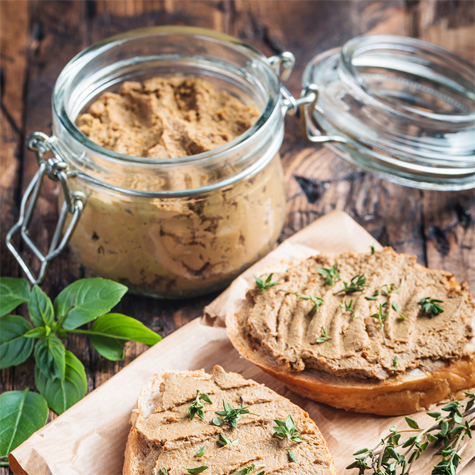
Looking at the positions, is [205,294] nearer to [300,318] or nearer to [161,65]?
[300,318]

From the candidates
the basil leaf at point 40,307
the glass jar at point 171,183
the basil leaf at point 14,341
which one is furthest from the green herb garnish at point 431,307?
the basil leaf at point 14,341

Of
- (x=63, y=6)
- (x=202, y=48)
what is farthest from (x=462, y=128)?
(x=63, y=6)

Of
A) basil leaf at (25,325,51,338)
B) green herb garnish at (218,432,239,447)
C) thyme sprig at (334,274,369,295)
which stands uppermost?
thyme sprig at (334,274,369,295)

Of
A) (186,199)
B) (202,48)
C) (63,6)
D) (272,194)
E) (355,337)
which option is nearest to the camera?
(355,337)

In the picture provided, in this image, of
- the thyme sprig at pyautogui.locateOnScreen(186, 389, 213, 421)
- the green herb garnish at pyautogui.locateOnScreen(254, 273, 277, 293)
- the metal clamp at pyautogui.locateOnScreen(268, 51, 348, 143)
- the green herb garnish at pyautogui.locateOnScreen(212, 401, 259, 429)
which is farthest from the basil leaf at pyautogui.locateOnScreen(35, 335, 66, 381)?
the metal clamp at pyautogui.locateOnScreen(268, 51, 348, 143)

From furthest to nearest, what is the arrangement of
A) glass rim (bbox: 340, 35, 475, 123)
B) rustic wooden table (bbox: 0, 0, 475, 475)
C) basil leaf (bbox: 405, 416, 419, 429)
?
glass rim (bbox: 340, 35, 475, 123) → rustic wooden table (bbox: 0, 0, 475, 475) → basil leaf (bbox: 405, 416, 419, 429)

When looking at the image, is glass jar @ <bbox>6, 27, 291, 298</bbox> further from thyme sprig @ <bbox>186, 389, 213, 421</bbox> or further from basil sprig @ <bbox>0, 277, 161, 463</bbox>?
thyme sprig @ <bbox>186, 389, 213, 421</bbox>
